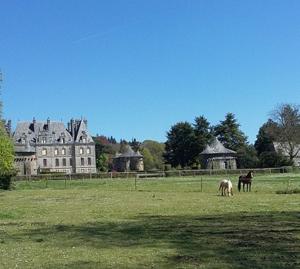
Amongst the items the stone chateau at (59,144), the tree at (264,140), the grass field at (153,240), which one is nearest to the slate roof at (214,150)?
the tree at (264,140)

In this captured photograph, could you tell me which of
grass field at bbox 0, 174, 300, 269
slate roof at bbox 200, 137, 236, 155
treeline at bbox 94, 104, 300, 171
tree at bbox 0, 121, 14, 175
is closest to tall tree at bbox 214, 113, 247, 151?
treeline at bbox 94, 104, 300, 171

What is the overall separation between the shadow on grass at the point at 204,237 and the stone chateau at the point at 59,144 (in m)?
128

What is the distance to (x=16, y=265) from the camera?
37.9 ft

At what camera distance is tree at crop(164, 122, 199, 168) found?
13888 centimetres

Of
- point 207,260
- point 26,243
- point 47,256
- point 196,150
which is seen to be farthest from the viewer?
point 196,150

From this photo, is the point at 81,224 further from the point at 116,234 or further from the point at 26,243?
the point at 26,243

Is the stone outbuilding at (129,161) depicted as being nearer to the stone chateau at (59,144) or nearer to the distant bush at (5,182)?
the stone chateau at (59,144)

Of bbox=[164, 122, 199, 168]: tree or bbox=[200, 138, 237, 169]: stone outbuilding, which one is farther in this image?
bbox=[164, 122, 199, 168]: tree

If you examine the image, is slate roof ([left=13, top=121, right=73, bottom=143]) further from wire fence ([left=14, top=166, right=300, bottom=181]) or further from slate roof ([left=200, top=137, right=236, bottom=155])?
wire fence ([left=14, top=166, right=300, bottom=181])

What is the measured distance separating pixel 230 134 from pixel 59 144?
46287 mm

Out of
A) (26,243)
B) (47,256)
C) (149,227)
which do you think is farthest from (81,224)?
(47,256)

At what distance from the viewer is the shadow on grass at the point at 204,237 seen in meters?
11.8

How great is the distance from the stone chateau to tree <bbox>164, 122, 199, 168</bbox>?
2564 centimetres

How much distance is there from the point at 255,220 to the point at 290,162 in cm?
9653
